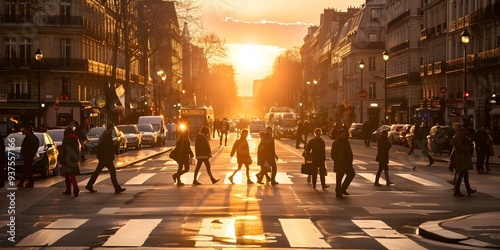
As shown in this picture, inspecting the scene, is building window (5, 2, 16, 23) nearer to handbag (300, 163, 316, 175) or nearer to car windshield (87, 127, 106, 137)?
car windshield (87, 127, 106, 137)

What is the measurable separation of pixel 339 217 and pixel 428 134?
3597 cm

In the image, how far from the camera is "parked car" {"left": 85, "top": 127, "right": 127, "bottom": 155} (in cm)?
5138

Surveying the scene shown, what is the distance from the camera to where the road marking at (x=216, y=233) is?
1524cm

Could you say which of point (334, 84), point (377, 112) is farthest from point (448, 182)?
point (334, 84)

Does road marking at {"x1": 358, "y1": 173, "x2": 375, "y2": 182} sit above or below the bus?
below

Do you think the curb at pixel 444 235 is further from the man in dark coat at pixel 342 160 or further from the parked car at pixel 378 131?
the parked car at pixel 378 131

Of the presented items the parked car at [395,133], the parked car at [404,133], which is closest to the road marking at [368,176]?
the parked car at [404,133]

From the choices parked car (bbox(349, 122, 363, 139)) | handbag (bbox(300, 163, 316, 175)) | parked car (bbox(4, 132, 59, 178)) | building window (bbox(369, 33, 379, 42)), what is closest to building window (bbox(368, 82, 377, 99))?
building window (bbox(369, 33, 379, 42))

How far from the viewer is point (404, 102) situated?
10138 cm

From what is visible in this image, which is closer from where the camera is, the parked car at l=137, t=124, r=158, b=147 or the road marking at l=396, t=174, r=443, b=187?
the road marking at l=396, t=174, r=443, b=187

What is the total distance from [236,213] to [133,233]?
13.2ft

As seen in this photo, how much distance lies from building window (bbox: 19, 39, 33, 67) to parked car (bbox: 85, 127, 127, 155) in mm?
28160

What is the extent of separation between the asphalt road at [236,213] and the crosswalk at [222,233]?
0.02 m

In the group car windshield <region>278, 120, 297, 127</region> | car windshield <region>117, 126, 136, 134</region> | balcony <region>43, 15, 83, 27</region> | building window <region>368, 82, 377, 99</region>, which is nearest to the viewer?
car windshield <region>117, 126, 136, 134</region>
